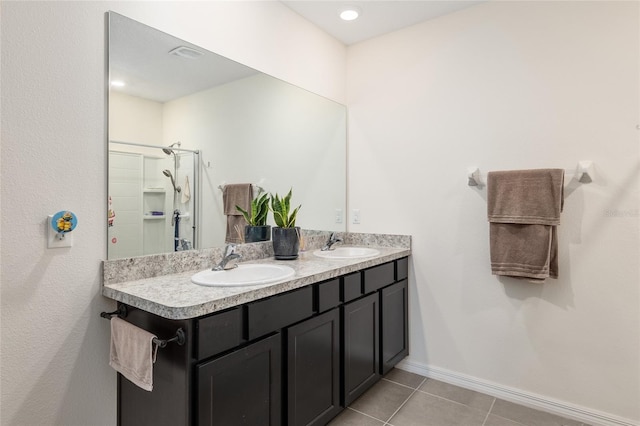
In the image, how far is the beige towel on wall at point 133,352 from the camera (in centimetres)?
125

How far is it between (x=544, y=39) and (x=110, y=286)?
2631mm

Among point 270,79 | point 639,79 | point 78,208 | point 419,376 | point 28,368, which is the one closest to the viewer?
point 28,368

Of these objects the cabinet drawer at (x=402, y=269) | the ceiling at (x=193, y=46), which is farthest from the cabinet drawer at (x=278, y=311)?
the ceiling at (x=193, y=46)

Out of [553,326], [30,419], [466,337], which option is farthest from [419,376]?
[30,419]

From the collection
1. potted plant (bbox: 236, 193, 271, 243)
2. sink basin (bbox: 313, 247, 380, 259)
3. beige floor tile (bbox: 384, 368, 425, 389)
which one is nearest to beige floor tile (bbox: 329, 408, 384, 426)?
beige floor tile (bbox: 384, 368, 425, 389)

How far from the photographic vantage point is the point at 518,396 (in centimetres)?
217

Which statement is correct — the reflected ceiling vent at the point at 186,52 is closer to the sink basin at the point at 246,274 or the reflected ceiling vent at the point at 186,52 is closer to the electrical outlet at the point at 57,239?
the electrical outlet at the point at 57,239

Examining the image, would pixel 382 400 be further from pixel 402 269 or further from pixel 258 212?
pixel 258 212

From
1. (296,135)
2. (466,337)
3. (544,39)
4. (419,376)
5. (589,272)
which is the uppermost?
(544,39)

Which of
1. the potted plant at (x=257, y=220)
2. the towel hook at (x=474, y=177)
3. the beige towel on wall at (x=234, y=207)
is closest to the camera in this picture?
the beige towel on wall at (x=234, y=207)

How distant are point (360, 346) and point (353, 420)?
1.30 ft

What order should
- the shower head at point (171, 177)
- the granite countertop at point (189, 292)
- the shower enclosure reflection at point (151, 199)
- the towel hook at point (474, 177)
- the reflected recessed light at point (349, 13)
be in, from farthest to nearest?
1. the reflected recessed light at point (349, 13)
2. the towel hook at point (474, 177)
3. the shower head at point (171, 177)
4. the shower enclosure reflection at point (151, 199)
5. the granite countertop at point (189, 292)

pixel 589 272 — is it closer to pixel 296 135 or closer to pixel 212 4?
pixel 296 135

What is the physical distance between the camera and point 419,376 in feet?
8.28
